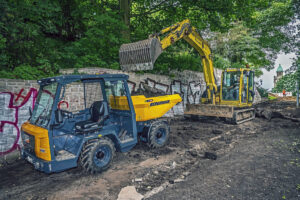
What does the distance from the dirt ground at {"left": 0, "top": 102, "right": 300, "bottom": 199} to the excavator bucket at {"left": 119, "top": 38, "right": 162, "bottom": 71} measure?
2754 millimetres

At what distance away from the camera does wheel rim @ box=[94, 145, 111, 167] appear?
14.2 ft

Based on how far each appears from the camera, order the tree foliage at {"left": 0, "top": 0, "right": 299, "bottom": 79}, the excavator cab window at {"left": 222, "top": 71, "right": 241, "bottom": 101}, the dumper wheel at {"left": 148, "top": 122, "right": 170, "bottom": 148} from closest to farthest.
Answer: the dumper wheel at {"left": 148, "top": 122, "right": 170, "bottom": 148}, the tree foliage at {"left": 0, "top": 0, "right": 299, "bottom": 79}, the excavator cab window at {"left": 222, "top": 71, "right": 241, "bottom": 101}

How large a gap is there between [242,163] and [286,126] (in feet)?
17.5

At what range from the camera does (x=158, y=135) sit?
19.5 feet

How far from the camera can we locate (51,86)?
4.34m

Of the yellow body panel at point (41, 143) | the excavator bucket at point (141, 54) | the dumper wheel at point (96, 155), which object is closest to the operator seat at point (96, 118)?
the dumper wheel at point (96, 155)

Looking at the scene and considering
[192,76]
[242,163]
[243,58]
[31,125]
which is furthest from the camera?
[243,58]

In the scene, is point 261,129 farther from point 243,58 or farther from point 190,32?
point 243,58

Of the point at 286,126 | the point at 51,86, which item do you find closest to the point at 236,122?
the point at 286,126

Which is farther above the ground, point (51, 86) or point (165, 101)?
point (51, 86)

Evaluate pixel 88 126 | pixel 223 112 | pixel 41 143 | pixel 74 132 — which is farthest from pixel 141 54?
pixel 223 112

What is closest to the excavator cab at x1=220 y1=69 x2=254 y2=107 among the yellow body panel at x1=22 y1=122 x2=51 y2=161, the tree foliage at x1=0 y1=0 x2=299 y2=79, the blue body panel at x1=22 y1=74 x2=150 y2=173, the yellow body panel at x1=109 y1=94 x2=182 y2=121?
the tree foliage at x1=0 y1=0 x2=299 y2=79

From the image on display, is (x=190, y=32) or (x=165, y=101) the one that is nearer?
(x=165, y=101)

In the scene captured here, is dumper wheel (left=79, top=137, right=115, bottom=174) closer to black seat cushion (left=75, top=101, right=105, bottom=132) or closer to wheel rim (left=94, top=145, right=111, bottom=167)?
wheel rim (left=94, top=145, right=111, bottom=167)
